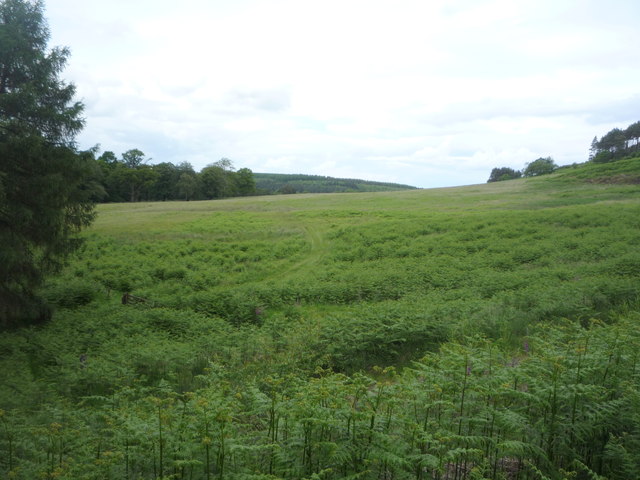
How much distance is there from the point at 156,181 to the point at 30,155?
86050 millimetres

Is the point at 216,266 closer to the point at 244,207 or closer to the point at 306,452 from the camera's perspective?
the point at 306,452

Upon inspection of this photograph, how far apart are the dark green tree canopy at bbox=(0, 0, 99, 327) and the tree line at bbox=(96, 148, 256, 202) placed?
76.8 metres

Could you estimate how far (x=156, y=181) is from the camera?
95562mm

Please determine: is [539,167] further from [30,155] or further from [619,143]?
[30,155]

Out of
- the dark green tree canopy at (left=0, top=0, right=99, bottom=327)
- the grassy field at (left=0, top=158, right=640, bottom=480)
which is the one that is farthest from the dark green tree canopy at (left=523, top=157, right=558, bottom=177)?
the dark green tree canopy at (left=0, top=0, right=99, bottom=327)

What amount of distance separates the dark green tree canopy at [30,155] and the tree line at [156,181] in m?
76.8

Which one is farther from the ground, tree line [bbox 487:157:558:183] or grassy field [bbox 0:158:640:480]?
tree line [bbox 487:157:558:183]

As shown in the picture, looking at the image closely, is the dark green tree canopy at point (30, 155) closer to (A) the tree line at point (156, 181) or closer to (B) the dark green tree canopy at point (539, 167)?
(A) the tree line at point (156, 181)

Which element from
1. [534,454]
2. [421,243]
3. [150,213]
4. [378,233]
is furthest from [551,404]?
[150,213]

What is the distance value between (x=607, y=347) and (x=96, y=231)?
1662 inches

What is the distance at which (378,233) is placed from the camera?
35406mm

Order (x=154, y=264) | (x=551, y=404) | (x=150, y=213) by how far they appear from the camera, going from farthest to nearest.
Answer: (x=150, y=213) < (x=154, y=264) < (x=551, y=404)

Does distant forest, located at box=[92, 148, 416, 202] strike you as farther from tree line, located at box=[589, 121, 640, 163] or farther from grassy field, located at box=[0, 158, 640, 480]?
tree line, located at box=[589, 121, 640, 163]

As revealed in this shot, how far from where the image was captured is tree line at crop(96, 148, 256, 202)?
298 feet
